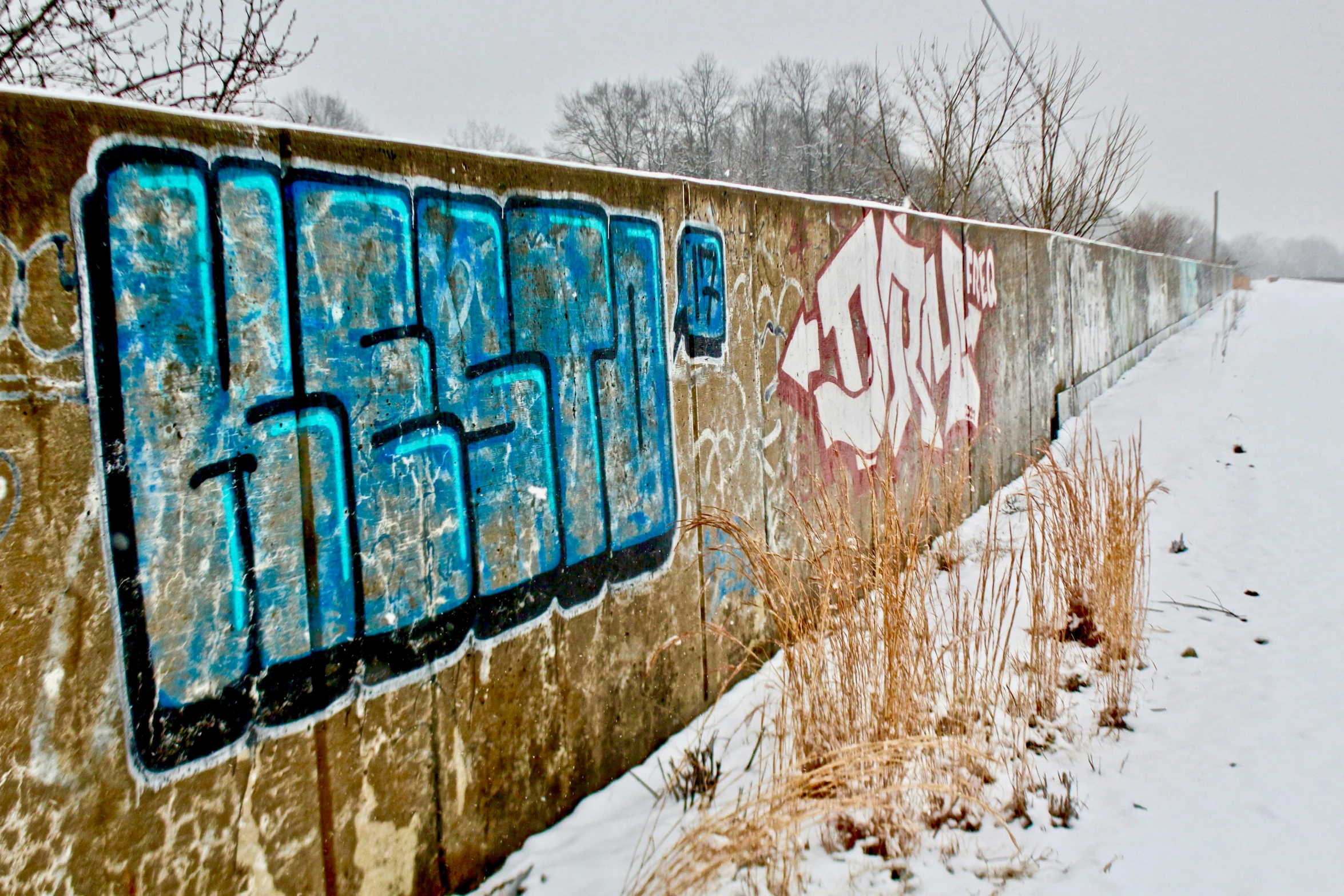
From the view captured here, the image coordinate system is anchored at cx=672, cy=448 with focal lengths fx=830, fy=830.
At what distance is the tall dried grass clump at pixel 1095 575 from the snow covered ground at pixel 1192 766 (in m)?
0.15

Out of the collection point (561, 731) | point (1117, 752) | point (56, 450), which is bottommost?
point (1117, 752)

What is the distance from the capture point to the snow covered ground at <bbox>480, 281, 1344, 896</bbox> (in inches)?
84.8

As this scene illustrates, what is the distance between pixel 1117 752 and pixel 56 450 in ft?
10.0

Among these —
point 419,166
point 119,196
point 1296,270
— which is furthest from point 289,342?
point 1296,270

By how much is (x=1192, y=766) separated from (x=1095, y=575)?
3.04 feet

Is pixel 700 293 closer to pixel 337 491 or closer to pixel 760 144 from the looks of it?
pixel 337 491

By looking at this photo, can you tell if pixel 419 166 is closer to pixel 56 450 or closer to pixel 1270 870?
pixel 56 450

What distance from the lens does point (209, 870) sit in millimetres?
1578

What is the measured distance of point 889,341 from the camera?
4.66m

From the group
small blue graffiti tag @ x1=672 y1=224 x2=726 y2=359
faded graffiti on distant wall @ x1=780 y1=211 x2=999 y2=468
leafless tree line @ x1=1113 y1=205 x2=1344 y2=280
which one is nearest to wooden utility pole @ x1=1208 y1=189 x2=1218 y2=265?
leafless tree line @ x1=1113 y1=205 x2=1344 y2=280

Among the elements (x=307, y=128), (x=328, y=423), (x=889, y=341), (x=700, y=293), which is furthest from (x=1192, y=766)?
(x=307, y=128)

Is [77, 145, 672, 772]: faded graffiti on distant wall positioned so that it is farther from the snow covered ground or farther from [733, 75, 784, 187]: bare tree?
[733, 75, 784, 187]: bare tree

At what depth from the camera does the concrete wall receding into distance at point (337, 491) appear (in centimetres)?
138

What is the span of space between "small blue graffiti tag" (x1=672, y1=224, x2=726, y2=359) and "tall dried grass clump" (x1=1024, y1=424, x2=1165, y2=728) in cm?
126
